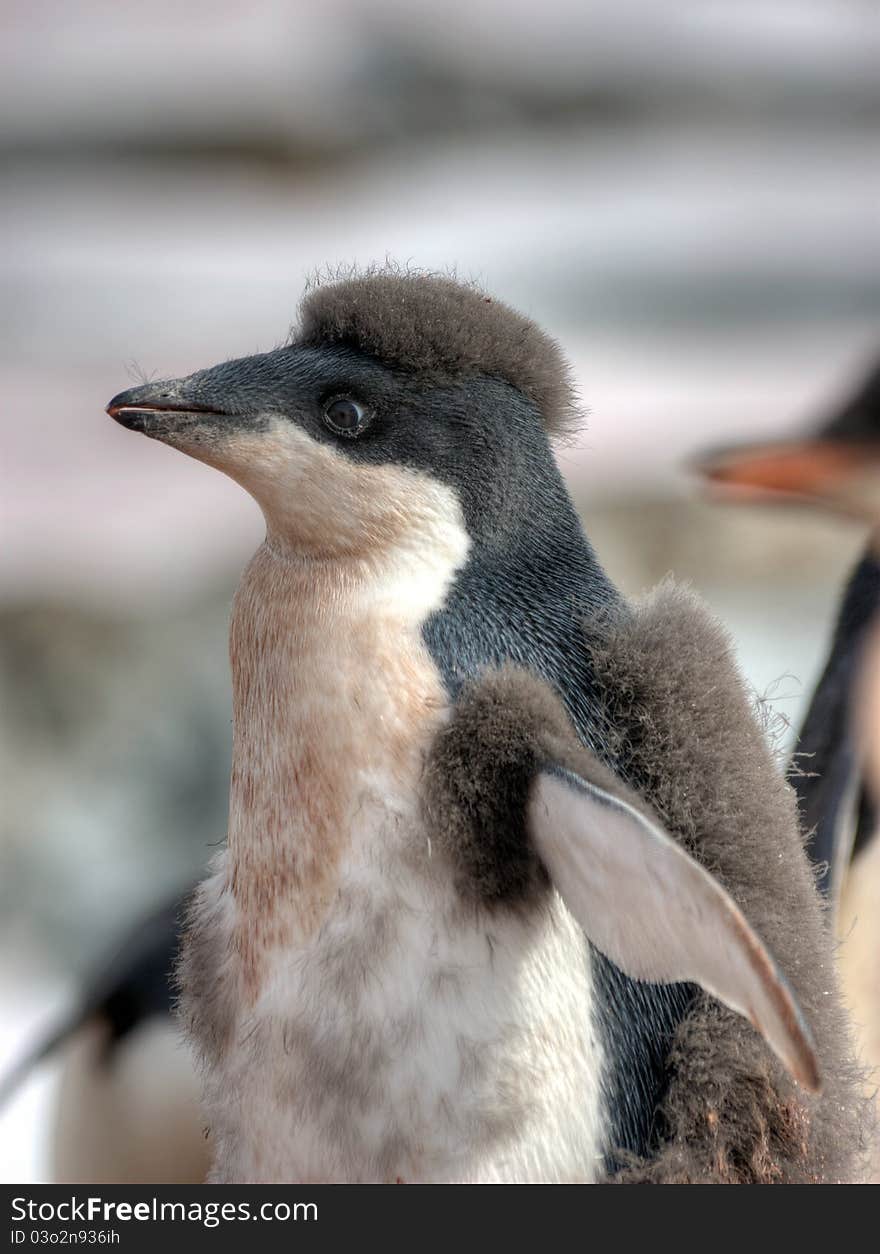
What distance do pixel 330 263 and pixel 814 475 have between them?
32.9 inches

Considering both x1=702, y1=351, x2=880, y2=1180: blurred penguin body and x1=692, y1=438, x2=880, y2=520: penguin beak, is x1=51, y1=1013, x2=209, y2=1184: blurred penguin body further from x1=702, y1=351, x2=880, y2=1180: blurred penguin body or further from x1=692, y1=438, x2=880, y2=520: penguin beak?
x1=692, y1=438, x2=880, y2=520: penguin beak

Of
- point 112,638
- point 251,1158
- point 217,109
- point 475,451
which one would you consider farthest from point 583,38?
point 251,1158

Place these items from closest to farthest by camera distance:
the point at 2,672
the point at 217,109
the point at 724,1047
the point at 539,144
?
1. the point at 724,1047
2. the point at 2,672
3. the point at 217,109
4. the point at 539,144

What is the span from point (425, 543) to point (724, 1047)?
0.70ft

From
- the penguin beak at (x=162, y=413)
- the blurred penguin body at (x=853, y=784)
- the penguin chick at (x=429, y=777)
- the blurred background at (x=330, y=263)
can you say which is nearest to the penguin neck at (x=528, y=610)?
the penguin chick at (x=429, y=777)

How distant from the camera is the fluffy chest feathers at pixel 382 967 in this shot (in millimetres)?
491

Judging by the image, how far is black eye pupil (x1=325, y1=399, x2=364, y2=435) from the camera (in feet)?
1.66

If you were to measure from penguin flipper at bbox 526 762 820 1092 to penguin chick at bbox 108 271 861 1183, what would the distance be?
0.03 ft

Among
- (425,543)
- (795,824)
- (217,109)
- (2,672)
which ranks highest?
(217,109)

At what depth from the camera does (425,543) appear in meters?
0.51

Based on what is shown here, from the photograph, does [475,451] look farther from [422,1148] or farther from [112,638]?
[112,638]

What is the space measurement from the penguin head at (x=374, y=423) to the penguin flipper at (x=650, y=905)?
Result: 0.12 m

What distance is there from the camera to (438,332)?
0.50 metres

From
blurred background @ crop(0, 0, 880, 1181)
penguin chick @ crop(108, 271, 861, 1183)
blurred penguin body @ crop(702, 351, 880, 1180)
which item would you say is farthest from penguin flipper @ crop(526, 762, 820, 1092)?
blurred background @ crop(0, 0, 880, 1181)
